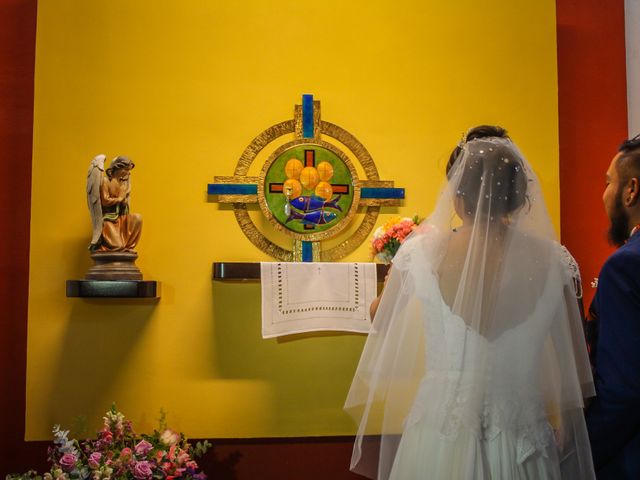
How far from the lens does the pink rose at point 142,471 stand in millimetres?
2750

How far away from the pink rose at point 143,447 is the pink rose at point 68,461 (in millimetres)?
255

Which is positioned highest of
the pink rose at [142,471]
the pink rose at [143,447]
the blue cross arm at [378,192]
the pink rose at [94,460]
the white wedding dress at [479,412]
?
the blue cross arm at [378,192]

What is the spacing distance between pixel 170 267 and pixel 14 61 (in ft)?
4.50

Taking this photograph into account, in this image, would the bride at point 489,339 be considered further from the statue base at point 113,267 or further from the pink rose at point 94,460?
the statue base at point 113,267

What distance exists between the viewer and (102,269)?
3.06m

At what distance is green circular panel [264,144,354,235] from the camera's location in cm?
347

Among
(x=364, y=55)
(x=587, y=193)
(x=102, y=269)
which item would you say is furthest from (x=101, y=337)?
(x=587, y=193)

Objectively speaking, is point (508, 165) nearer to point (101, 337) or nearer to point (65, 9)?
point (101, 337)

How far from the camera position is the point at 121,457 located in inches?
110

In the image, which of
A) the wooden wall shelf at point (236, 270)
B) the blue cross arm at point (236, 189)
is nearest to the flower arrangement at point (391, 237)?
the wooden wall shelf at point (236, 270)

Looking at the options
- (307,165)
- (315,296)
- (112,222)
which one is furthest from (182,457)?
(307,165)

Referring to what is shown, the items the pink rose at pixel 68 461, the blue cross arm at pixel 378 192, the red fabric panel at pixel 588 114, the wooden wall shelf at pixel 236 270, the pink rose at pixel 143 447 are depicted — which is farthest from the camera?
the red fabric panel at pixel 588 114

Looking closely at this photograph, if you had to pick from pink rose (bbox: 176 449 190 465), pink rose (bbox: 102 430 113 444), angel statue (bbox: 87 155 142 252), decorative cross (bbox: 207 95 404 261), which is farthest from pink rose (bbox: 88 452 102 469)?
decorative cross (bbox: 207 95 404 261)

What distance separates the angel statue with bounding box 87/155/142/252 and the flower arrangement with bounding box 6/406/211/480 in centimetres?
80
